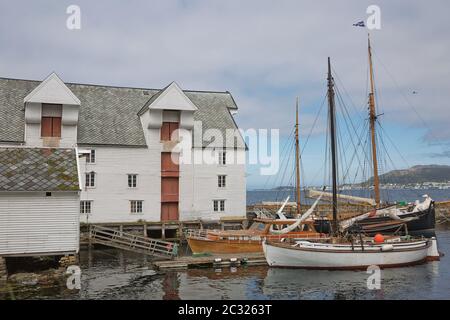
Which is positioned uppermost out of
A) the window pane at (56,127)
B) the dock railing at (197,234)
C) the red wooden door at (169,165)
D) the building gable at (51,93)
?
the building gable at (51,93)

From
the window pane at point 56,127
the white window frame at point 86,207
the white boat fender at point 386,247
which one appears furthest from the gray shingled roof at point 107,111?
the white boat fender at point 386,247

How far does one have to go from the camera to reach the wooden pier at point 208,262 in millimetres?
29078

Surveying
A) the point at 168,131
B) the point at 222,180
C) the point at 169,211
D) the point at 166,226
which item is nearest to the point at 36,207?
the point at 166,226

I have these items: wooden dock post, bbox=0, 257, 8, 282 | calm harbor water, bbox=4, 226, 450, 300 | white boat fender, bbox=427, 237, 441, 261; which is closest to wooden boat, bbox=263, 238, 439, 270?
calm harbor water, bbox=4, 226, 450, 300

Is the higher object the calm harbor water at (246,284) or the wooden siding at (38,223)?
the wooden siding at (38,223)

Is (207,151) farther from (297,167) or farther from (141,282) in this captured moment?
(141,282)

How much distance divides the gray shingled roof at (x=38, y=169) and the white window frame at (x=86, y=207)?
12543 mm

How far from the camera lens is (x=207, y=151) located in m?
45.1

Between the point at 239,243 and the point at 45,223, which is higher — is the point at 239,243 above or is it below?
below

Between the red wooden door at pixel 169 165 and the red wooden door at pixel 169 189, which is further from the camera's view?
the red wooden door at pixel 169 165

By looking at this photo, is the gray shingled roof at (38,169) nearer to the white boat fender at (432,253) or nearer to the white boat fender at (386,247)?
the white boat fender at (386,247)

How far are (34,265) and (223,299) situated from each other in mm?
14225

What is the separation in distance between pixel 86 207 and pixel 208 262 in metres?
16.2
